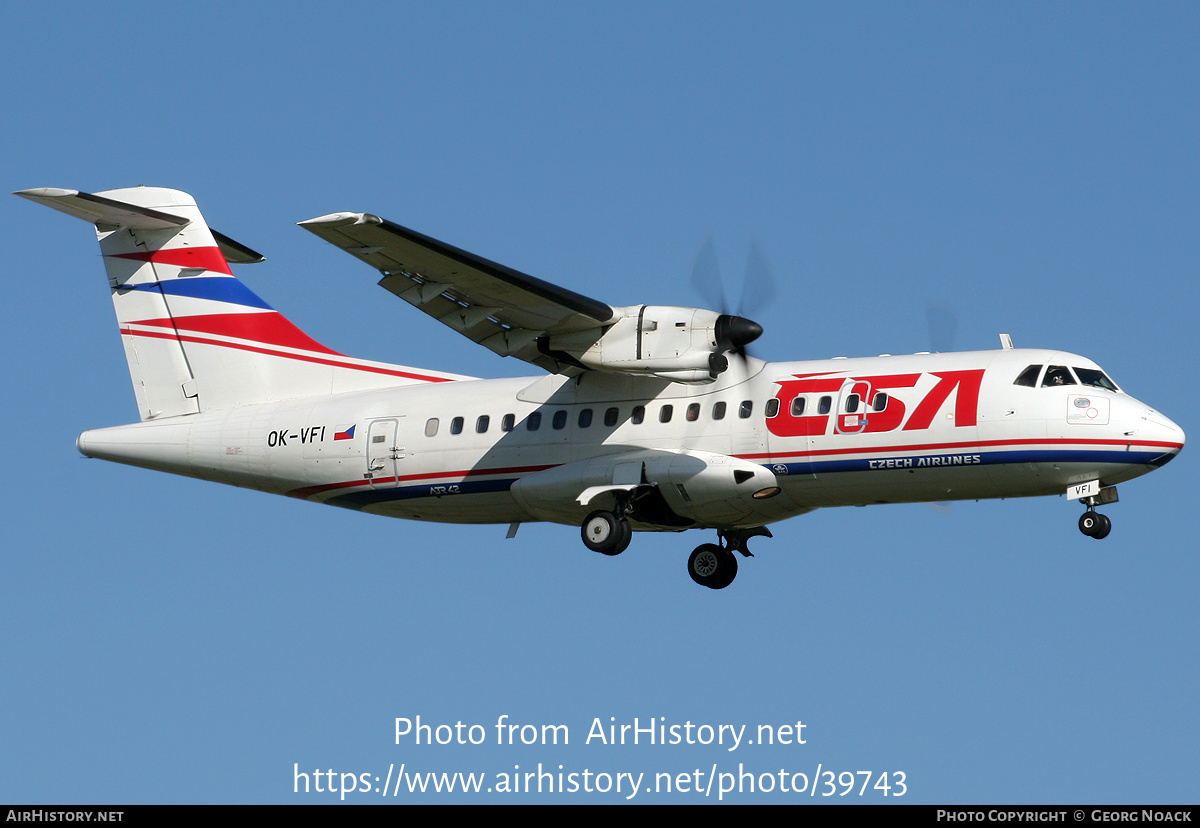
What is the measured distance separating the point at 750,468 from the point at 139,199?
408 inches

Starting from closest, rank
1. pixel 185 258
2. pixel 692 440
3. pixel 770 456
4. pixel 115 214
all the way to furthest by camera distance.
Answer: pixel 770 456 < pixel 692 440 < pixel 115 214 < pixel 185 258

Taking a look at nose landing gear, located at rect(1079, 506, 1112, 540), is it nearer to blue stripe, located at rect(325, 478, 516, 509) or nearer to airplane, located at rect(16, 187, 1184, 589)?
airplane, located at rect(16, 187, 1184, 589)

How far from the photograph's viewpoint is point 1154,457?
58.5 ft

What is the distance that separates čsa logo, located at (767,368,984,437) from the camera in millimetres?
18500

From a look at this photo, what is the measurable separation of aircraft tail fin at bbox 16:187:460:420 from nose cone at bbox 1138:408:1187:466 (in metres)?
9.46

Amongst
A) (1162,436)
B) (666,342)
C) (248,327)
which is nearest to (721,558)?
(666,342)

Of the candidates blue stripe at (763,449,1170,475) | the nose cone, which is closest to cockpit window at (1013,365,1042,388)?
blue stripe at (763,449,1170,475)

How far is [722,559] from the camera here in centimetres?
2123

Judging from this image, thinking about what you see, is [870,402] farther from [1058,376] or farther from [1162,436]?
[1162,436]

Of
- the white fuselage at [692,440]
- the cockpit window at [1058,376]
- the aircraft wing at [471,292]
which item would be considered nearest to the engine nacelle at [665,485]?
the white fuselage at [692,440]

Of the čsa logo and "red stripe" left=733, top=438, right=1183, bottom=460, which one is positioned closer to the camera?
"red stripe" left=733, top=438, right=1183, bottom=460

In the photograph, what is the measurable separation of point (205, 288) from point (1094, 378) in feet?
Answer: 41.2
